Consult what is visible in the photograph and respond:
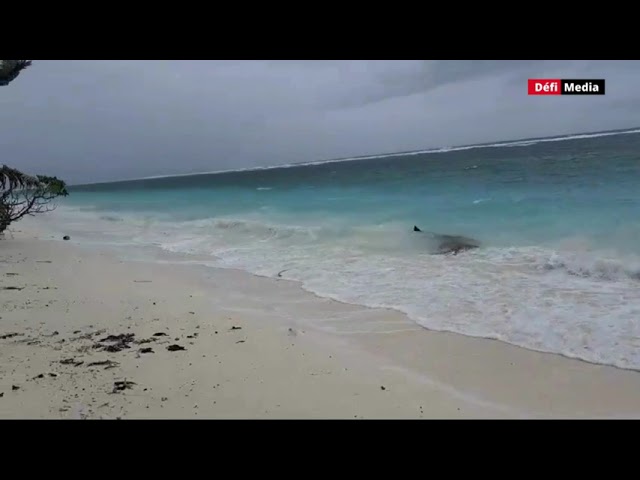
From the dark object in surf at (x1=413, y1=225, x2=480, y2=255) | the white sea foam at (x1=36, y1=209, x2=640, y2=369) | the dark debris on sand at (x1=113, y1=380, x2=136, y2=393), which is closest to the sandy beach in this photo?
the dark debris on sand at (x1=113, y1=380, x2=136, y2=393)

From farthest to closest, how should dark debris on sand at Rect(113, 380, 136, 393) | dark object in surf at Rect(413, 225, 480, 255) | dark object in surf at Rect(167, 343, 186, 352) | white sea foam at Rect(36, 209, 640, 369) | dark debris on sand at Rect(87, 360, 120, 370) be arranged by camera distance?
1. dark object in surf at Rect(413, 225, 480, 255)
2. white sea foam at Rect(36, 209, 640, 369)
3. dark object in surf at Rect(167, 343, 186, 352)
4. dark debris on sand at Rect(87, 360, 120, 370)
5. dark debris on sand at Rect(113, 380, 136, 393)

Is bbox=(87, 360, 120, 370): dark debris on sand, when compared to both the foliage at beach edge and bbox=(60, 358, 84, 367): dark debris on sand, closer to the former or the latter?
bbox=(60, 358, 84, 367): dark debris on sand

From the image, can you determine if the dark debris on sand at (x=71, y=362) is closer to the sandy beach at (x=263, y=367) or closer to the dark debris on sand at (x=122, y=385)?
the sandy beach at (x=263, y=367)

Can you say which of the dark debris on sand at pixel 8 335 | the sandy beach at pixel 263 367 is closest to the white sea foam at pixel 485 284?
the sandy beach at pixel 263 367

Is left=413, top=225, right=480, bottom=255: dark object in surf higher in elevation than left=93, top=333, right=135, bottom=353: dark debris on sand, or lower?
higher

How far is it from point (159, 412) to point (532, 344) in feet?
13.6

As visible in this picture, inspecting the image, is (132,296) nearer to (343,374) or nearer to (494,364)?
(343,374)

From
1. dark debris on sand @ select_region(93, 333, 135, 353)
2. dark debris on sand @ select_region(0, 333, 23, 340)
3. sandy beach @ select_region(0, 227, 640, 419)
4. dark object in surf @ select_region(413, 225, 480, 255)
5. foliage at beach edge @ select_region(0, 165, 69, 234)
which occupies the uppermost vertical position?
foliage at beach edge @ select_region(0, 165, 69, 234)

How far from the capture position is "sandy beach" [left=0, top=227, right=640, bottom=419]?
3.79 metres

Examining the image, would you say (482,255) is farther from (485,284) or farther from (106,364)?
(106,364)

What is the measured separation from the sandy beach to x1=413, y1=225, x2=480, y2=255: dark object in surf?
16.4 ft

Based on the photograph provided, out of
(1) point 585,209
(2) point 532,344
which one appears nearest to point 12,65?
(2) point 532,344

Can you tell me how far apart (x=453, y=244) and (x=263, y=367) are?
828 cm
